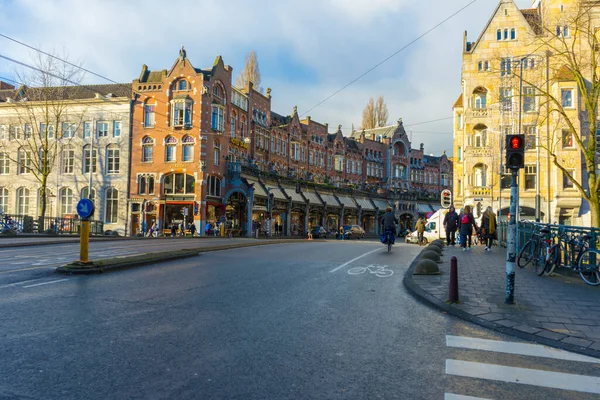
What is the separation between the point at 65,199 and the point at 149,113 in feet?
42.8

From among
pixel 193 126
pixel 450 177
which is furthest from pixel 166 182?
pixel 450 177

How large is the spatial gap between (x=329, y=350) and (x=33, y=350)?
10.1 ft

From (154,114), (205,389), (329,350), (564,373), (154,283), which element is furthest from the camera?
(154,114)

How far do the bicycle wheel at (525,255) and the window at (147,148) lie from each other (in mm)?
39008

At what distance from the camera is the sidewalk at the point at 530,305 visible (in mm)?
5887

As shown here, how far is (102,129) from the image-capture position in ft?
155

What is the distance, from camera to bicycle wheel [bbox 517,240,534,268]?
13.2 m

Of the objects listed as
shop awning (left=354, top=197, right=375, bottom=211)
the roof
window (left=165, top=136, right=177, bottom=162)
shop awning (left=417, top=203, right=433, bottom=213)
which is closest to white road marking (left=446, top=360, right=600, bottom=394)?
window (left=165, top=136, right=177, bottom=162)

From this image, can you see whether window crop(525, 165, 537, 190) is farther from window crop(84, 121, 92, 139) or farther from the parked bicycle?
window crop(84, 121, 92, 139)

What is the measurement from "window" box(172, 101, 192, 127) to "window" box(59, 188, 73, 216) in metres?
14.1

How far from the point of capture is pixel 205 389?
3754 millimetres

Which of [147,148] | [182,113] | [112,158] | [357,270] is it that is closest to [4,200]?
[112,158]

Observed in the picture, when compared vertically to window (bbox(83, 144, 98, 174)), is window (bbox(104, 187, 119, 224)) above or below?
below

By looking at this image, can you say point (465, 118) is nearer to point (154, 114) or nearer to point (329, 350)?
point (154, 114)
